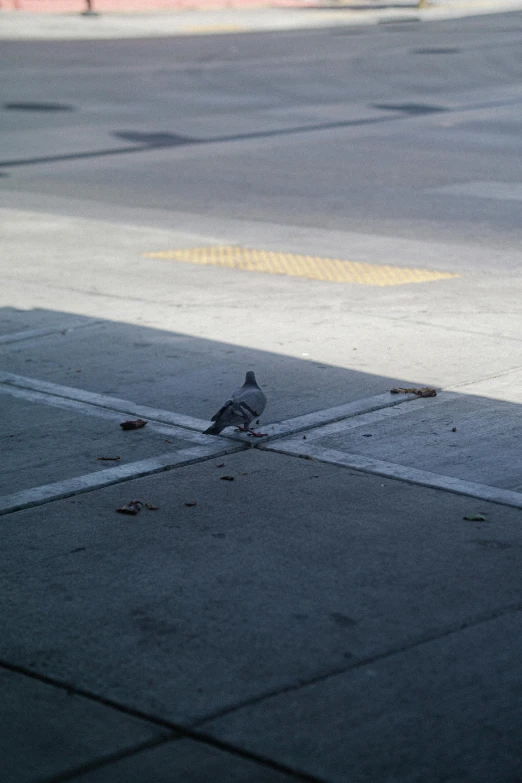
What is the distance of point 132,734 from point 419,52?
3065cm

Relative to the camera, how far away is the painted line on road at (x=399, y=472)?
5582mm

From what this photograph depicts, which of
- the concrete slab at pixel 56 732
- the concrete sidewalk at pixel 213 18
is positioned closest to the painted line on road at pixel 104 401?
the concrete slab at pixel 56 732

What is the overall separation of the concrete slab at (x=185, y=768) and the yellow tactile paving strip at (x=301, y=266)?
6.98 meters

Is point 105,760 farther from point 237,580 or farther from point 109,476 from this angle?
point 109,476

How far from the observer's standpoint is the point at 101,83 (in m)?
27.4

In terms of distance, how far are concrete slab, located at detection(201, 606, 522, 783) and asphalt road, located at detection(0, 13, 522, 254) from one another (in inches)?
292

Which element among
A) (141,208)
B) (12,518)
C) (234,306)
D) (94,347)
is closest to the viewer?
(12,518)

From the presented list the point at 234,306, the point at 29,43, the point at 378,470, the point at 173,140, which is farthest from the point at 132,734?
the point at 29,43

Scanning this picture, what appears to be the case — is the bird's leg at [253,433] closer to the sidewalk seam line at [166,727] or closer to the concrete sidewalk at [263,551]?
the concrete sidewalk at [263,551]

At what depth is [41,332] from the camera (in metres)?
Result: 9.05

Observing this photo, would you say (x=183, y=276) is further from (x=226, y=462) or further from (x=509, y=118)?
(x=509, y=118)

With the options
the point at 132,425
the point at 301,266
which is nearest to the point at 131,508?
the point at 132,425

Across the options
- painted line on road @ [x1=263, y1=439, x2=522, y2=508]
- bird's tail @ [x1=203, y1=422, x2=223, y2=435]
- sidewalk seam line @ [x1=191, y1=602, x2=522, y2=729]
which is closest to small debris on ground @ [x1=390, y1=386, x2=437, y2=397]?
painted line on road @ [x1=263, y1=439, x2=522, y2=508]

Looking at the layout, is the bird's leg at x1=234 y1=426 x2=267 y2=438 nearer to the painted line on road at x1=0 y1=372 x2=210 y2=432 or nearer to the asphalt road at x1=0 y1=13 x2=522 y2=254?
the painted line on road at x1=0 y1=372 x2=210 y2=432
